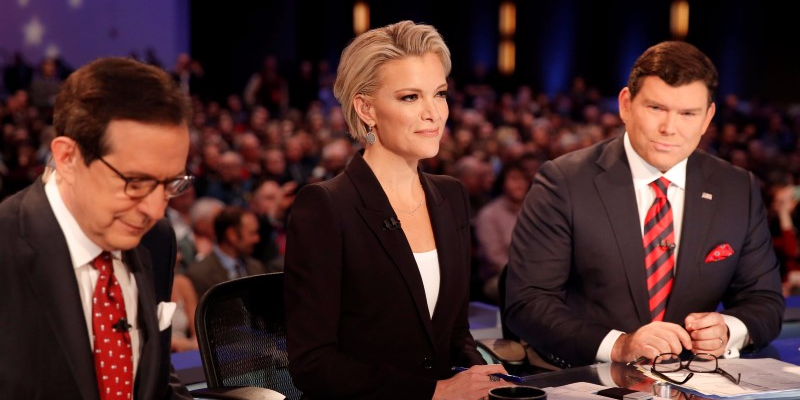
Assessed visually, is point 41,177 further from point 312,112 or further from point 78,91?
point 312,112

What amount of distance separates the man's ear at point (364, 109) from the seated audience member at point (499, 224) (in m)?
4.17

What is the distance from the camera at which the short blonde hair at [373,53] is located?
83.1 inches

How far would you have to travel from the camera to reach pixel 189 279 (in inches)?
194

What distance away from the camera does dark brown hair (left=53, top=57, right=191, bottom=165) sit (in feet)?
4.97

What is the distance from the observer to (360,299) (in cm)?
207

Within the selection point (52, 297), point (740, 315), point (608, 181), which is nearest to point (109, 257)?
point (52, 297)

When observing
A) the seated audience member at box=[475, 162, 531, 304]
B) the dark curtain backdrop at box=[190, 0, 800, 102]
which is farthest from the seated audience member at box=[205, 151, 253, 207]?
the dark curtain backdrop at box=[190, 0, 800, 102]

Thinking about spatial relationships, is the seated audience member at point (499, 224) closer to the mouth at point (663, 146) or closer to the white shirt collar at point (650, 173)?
the white shirt collar at point (650, 173)

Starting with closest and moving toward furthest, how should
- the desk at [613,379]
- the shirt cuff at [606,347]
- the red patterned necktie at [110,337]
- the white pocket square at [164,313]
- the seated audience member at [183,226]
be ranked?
the red patterned necktie at [110,337] < the white pocket square at [164,313] < the desk at [613,379] < the shirt cuff at [606,347] < the seated audience member at [183,226]

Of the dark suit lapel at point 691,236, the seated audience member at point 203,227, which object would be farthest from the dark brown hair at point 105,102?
the seated audience member at point 203,227

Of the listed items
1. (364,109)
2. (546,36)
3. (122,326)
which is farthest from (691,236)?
(546,36)

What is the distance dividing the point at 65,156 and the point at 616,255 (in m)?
1.58

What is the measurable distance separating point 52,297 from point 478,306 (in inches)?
107

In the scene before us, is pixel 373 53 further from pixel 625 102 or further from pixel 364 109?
pixel 625 102
